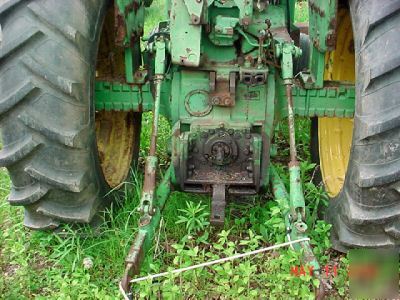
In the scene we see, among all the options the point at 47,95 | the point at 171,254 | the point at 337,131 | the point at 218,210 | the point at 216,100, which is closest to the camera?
the point at 47,95

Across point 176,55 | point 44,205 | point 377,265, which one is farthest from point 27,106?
point 377,265

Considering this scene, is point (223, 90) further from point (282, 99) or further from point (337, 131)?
point (337, 131)

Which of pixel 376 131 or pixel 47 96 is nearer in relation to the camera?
pixel 376 131

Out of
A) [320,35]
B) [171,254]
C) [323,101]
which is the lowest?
[171,254]

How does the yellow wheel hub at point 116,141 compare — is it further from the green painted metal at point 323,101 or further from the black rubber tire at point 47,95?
the green painted metal at point 323,101

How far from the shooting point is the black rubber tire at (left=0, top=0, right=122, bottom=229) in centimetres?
262

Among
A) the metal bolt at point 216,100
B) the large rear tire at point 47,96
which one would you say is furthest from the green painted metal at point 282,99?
the large rear tire at point 47,96

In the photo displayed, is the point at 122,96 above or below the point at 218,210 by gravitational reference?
above

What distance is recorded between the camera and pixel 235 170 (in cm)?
296

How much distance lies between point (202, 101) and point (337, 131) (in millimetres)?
1071

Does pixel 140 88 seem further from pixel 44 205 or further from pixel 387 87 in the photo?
pixel 387 87

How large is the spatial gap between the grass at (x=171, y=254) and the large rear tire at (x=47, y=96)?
15.9 inches

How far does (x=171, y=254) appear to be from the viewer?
3.11 meters

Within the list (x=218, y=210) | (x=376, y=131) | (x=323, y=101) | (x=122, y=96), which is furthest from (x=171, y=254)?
(x=376, y=131)
